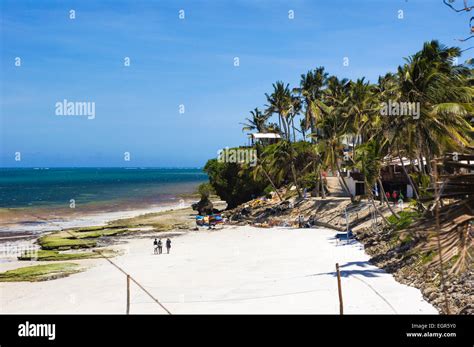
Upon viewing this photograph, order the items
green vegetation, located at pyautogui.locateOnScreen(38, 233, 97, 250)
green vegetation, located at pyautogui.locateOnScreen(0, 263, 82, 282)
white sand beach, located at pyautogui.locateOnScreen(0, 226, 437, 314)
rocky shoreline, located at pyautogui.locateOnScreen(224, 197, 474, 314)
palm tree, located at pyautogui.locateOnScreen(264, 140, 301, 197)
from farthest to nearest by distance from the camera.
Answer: palm tree, located at pyautogui.locateOnScreen(264, 140, 301, 197) < green vegetation, located at pyautogui.locateOnScreen(38, 233, 97, 250) < green vegetation, located at pyautogui.locateOnScreen(0, 263, 82, 282) < white sand beach, located at pyautogui.locateOnScreen(0, 226, 437, 314) < rocky shoreline, located at pyautogui.locateOnScreen(224, 197, 474, 314)

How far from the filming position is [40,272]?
89.5 feet

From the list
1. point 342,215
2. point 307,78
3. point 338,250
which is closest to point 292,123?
point 307,78

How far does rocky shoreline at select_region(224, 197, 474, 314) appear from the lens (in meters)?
15.4

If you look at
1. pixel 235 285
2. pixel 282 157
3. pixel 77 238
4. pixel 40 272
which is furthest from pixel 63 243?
pixel 282 157

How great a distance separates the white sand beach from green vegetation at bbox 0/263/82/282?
104 cm

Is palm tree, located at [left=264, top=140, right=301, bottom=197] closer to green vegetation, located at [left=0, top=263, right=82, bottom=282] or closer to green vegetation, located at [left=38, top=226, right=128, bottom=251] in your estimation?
green vegetation, located at [left=38, top=226, right=128, bottom=251]

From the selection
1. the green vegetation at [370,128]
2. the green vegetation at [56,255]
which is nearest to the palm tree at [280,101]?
the green vegetation at [370,128]

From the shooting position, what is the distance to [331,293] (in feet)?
59.3

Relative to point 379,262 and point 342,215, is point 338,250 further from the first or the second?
point 342,215

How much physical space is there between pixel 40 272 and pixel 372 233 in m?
21.0

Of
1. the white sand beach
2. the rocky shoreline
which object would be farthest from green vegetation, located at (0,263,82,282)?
the rocky shoreline

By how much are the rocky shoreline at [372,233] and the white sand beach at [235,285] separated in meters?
0.64
